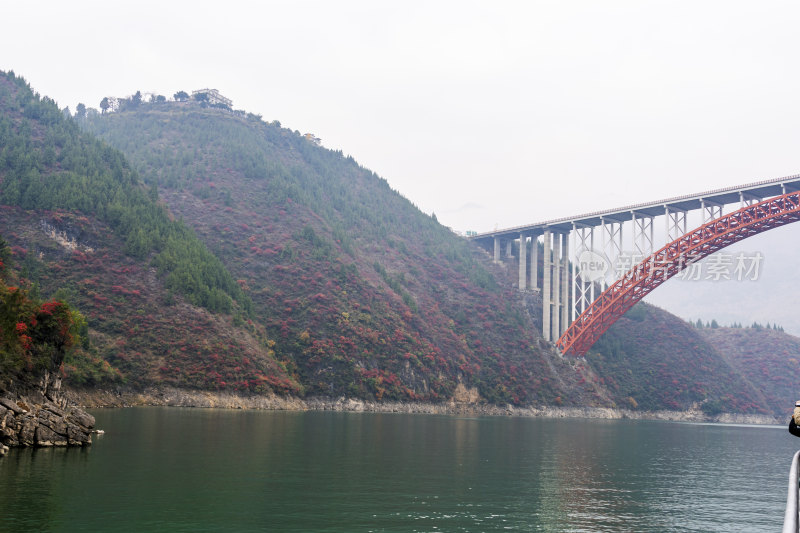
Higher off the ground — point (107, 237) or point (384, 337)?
point (107, 237)

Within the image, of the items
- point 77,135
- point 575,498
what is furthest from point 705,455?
point 77,135

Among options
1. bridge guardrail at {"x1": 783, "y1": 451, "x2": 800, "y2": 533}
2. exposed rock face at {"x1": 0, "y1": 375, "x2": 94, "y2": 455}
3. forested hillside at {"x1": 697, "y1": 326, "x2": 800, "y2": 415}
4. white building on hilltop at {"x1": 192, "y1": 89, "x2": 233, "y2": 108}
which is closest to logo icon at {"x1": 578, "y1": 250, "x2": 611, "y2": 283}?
forested hillside at {"x1": 697, "y1": 326, "x2": 800, "y2": 415}

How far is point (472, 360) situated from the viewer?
114500mm

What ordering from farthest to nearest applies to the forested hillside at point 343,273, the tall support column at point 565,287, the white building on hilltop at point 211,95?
the white building on hilltop at point 211,95
the tall support column at point 565,287
the forested hillside at point 343,273

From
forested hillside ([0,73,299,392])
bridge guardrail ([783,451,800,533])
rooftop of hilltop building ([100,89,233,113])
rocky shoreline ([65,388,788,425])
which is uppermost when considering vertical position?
rooftop of hilltop building ([100,89,233,113])

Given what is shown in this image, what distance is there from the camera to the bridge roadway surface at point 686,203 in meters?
83.8

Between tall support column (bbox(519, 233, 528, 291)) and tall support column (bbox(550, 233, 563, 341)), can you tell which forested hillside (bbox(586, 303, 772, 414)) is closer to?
tall support column (bbox(550, 233, 563, 341))

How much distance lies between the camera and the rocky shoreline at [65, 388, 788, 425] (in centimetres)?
7212

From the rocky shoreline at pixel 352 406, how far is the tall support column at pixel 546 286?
15.7 metres

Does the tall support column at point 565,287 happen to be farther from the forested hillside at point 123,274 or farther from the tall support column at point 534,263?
the forested hillside at point 123,274

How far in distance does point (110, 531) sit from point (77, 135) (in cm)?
11168

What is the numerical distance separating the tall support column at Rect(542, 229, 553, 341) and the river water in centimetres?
7086

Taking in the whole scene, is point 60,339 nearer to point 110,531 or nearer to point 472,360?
point 110,531

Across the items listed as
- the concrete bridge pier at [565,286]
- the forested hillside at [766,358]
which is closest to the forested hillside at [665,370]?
the concrete bridge pier at [565,286]
